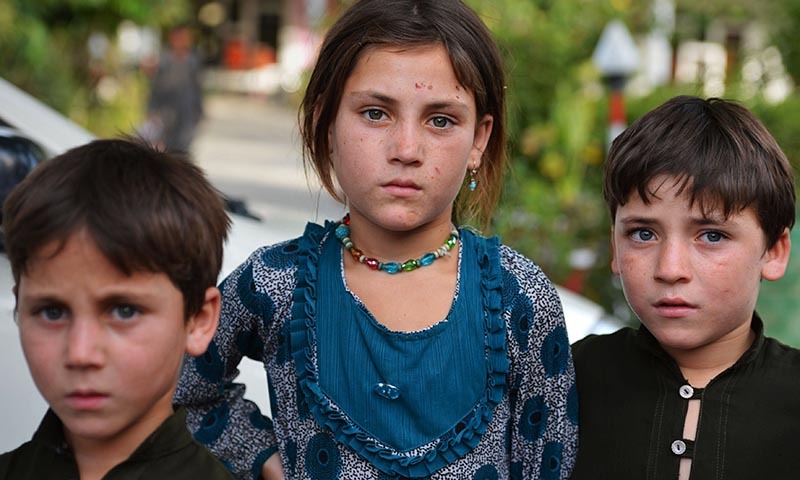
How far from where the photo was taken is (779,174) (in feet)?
7.76

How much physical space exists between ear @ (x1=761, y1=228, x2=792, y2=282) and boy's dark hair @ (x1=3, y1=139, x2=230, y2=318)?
3.67 feet

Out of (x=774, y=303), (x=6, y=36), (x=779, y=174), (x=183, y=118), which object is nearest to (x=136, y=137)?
(x=779, y=174)

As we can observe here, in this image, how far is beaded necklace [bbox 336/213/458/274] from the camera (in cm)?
228

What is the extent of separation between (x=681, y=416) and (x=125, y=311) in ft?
3.64

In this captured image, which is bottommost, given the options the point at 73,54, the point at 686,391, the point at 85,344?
the point at 686,391

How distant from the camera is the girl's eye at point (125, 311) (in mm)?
1817

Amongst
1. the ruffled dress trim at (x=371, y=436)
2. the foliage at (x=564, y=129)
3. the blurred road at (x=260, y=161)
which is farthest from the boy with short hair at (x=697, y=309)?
the foliage at (x=564, y=129)

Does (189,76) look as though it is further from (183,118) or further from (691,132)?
(691,132)

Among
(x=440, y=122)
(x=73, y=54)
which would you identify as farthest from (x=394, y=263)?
(x=73, y=54)

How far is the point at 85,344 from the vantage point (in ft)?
5.80

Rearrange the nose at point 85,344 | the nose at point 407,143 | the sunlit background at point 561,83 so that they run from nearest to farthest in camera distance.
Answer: the nose at point 85,344
the nose at point 407,143
the sunlit background at point 561,83

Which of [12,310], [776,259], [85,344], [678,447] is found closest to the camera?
[85,344]

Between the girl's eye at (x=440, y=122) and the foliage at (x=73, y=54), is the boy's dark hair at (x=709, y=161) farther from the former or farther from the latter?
the foliage at (x=73, y=54)

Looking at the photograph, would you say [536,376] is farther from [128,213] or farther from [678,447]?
[128,213]
